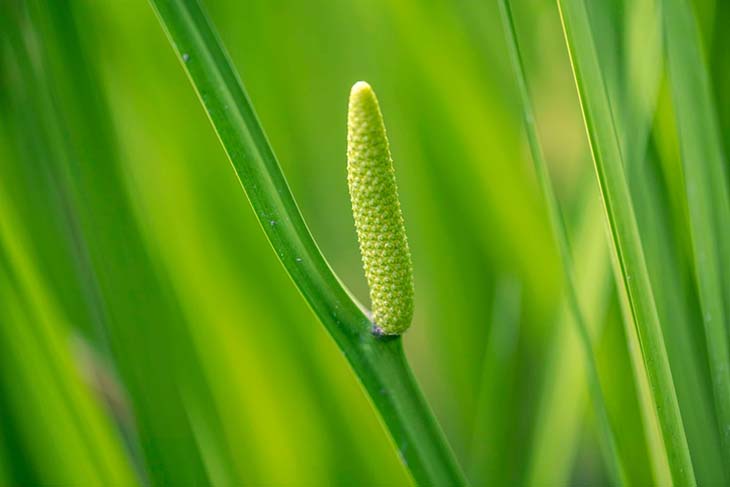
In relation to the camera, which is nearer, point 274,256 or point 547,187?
point 547,187

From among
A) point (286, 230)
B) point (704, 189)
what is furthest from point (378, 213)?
point (704, 189)

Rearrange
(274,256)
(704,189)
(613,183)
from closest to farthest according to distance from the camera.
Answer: (613,183), (704,189), (274,256)

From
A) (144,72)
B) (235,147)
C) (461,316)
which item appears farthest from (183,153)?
(235,147)

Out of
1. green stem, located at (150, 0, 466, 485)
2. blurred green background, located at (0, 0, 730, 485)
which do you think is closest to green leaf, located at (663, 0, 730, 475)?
blurred green background, located at (0, 0, 730, 485)

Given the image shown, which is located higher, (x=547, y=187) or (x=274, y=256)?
(x=547, y=187)

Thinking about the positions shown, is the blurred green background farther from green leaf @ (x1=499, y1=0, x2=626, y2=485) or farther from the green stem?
the green stem

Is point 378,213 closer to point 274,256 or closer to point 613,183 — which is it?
point 613,183

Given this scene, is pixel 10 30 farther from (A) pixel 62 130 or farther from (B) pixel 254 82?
(B) pixel 254 82

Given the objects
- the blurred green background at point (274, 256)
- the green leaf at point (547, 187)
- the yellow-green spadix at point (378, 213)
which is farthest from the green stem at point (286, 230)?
the blurred green background at point (274, 256)
